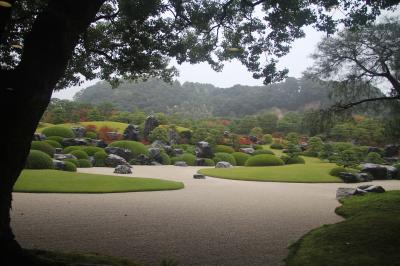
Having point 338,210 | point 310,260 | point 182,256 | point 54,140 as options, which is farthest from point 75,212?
point 54,140

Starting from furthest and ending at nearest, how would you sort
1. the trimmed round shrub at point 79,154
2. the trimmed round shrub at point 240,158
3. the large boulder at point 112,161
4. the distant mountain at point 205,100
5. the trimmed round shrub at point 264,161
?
the distant mountain at point 205,100, the trimmed round shrub at point 240,158, the trimmed round shrub at point 264,161, the large boulder at point 112,161, the trimmed round shrub at point 79,154

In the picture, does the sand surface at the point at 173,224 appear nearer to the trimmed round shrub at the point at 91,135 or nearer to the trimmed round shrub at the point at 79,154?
the trimmed round shrub at the point at 79,154

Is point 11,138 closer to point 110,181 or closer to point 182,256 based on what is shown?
point 182,256

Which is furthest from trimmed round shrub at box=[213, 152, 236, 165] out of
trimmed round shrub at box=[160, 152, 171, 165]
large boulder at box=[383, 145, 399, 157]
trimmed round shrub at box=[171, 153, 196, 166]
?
large boulder at box=[383, 145, 399, 157]

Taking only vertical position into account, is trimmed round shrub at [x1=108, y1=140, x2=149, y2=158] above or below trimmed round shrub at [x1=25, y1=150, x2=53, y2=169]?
above

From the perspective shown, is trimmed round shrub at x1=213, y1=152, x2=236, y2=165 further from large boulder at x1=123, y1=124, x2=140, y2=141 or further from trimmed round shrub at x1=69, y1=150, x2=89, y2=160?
trimmed round shrub at x1=69, y1=150, x2=89, y2=160

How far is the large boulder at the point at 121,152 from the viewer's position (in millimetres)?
24587


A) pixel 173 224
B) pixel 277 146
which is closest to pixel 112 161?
pixel 173 224

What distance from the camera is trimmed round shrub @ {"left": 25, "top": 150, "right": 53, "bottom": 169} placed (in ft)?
49.0

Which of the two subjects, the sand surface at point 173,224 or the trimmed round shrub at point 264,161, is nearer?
the sand surface at point 173,224

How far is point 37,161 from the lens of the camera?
1512 cm

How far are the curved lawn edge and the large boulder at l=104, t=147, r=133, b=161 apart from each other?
7802 mm

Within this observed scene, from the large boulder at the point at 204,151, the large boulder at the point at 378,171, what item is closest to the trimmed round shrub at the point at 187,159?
the large boulder at the point at 204,151

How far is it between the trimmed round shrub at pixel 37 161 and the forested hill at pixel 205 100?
49.8 meters
